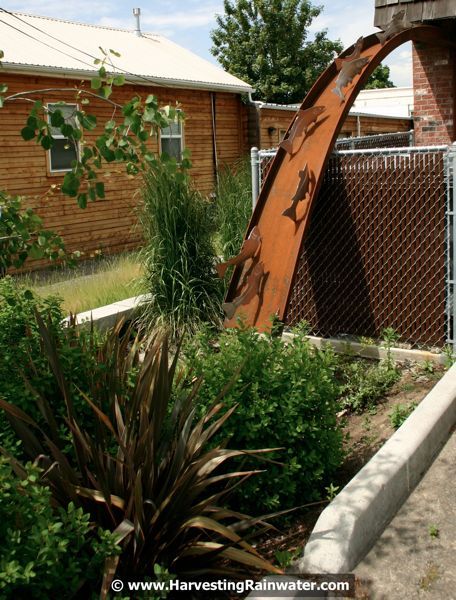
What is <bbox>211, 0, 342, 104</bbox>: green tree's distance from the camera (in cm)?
3862

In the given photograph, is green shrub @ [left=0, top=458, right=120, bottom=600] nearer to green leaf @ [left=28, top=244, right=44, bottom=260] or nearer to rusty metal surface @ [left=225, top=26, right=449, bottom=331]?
green leaf @ [left=28, top=244, right=44, bottom=260]

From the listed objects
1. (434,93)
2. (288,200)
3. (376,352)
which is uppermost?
(434,93)

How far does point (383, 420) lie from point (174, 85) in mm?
11785

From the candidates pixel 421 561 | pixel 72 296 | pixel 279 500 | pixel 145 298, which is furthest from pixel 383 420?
pixel 72 296

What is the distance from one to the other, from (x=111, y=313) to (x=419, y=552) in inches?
165

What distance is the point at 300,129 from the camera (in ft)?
20.9

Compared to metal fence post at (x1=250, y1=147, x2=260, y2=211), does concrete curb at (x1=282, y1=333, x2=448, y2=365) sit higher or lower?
lower

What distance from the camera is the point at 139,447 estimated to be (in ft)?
9.97

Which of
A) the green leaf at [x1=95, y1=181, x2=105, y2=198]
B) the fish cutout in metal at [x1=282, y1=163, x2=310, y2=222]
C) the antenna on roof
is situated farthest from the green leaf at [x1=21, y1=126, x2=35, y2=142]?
the antenna on roof

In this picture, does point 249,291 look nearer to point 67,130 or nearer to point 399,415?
point 399,415

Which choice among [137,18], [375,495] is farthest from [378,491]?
[137,18]

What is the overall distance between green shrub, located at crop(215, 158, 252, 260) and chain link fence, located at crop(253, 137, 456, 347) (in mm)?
1758

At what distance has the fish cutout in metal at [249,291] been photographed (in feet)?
19.5

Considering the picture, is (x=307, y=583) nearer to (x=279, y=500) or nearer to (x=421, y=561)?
(x=421, y=561)
